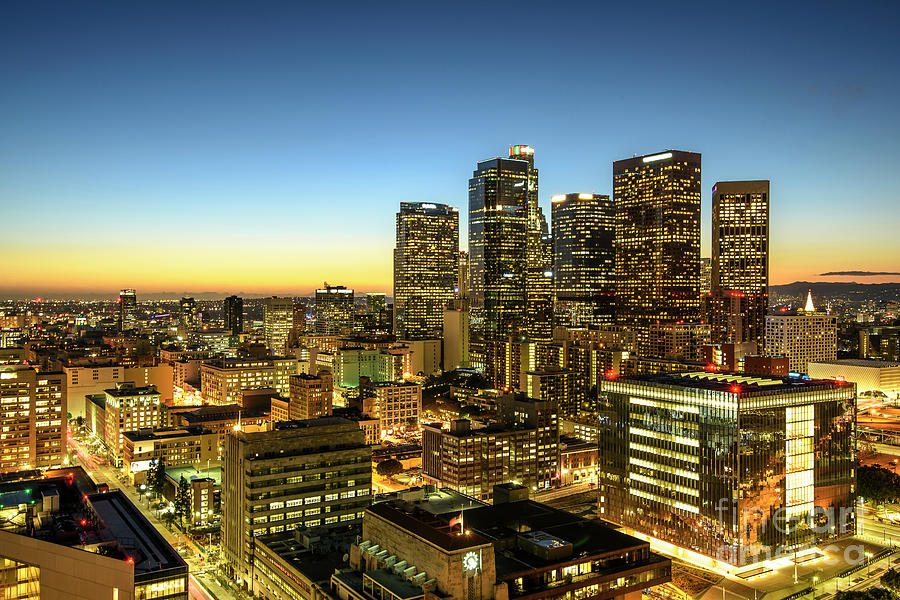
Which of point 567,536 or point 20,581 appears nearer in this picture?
point 20,581

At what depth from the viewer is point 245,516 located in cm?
8106

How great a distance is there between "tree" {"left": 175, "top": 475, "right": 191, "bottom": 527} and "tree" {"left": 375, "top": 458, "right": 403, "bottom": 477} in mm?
32263

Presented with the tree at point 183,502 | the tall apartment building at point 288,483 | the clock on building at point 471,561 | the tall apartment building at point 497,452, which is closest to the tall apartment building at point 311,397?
the tall apartment building at point 497,452

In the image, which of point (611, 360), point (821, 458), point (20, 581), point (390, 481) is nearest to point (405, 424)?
point (390, 481)

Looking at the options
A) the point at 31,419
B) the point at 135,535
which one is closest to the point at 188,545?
the point at 135,535

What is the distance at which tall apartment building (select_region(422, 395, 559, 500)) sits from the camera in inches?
4542

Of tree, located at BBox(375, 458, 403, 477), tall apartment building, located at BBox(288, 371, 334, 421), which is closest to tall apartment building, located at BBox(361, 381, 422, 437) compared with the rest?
tall apartment building, located at BBox(288, 371, 334, 421)

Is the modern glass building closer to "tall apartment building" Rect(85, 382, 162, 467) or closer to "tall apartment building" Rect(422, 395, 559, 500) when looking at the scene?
"tall apartment building" Rect(422, 395, 559, 500)

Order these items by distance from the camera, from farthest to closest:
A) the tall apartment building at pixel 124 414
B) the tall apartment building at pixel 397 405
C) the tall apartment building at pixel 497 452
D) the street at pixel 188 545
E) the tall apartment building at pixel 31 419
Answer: the tall apartment building at pixel 397 405, the tall apartment building at pixel 124 414, the tall apartment building at pixel 31 419, the tall apartment building at pixel 497 452, the street at pixel 188 545

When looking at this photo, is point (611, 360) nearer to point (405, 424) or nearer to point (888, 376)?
point (405, 424)

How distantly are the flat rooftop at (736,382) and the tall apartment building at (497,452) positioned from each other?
30.0 metres

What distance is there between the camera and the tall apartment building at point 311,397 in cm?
15425

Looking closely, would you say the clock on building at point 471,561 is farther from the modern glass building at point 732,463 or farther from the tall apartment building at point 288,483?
the modern glass building at point 732,463

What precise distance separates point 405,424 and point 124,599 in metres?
125
